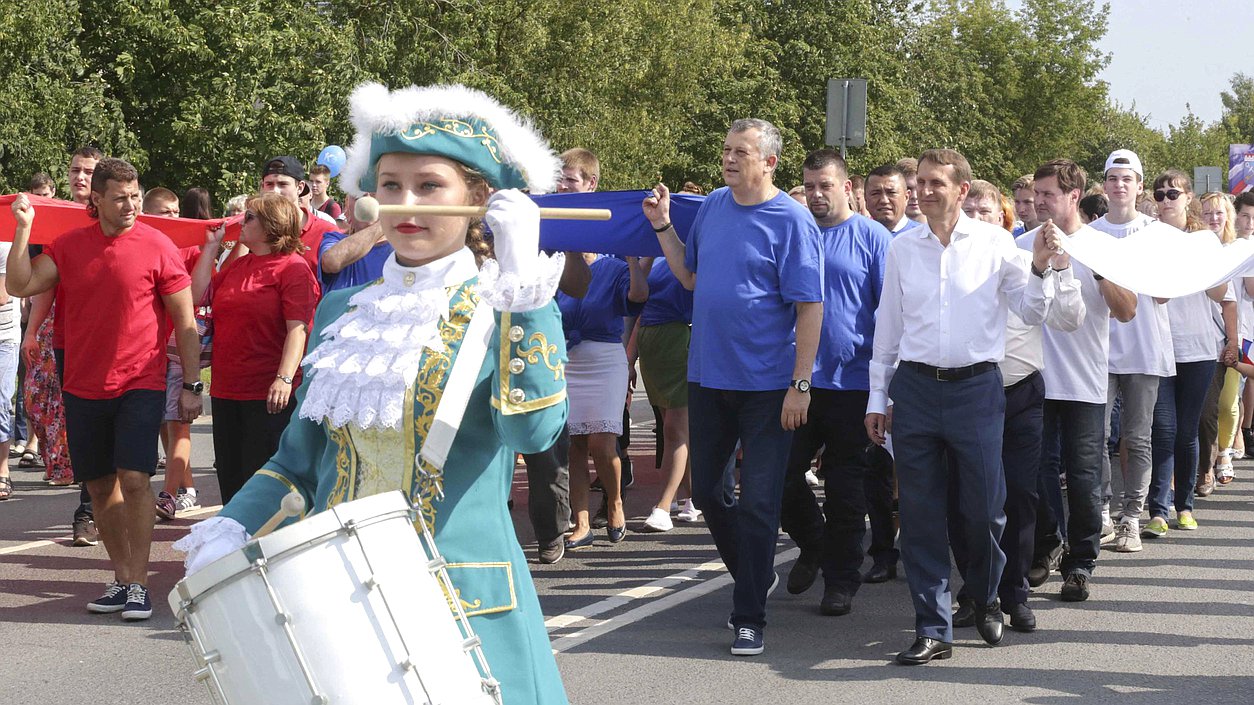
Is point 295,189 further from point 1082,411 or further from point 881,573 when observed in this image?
point 1082,411

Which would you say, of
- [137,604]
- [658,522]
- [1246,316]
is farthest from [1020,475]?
[1246,316]

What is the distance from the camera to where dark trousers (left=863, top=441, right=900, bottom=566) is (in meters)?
8.19

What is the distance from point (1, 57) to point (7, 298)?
28.8 feet

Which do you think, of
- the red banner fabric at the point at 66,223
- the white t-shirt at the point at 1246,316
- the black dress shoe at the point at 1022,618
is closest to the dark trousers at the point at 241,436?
the red banner fabric at the point at 66,223

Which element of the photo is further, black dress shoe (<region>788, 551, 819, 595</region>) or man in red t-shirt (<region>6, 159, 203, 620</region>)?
black dress shoe (<region>788, 551, 819, 595</region>)

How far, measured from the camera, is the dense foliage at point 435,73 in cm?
2084

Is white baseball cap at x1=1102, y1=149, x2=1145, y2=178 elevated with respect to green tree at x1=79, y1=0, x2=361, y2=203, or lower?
→ lower

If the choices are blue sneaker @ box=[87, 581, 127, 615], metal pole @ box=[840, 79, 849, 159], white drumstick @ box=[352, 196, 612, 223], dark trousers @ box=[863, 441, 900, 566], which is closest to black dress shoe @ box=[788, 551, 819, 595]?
dark trousers @ box=[863, 441, 900, 566]

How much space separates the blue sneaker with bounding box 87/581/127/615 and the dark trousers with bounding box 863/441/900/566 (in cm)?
370

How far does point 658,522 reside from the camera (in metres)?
9.38

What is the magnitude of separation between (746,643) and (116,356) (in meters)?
3.11

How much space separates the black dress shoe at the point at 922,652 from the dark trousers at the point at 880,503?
1.78 metres

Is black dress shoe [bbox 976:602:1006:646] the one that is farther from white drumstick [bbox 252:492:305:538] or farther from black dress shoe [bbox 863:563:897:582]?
white drumstick [bbox 252:492:305:538]

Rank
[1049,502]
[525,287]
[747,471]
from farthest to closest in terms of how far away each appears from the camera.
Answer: [1049,502] < [747,471] < [525,287]
